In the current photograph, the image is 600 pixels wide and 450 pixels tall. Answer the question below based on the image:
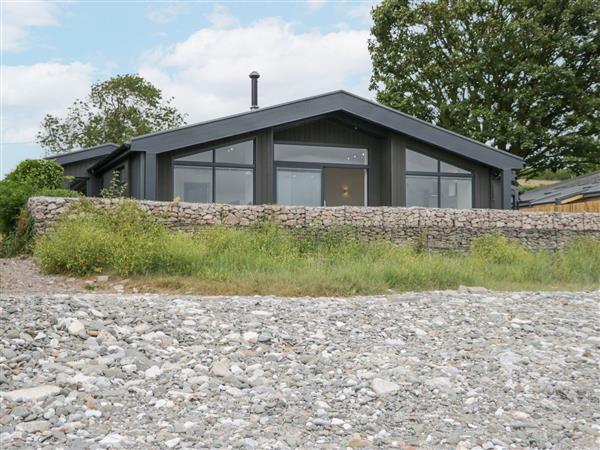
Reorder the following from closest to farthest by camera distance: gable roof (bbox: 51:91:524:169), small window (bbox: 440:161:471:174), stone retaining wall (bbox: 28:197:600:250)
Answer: stone retaining wall (bbox: 28:197:600:250) → gable roof (bbox: 51:91:524:169) → small window (bbox: 440:161:471:174)

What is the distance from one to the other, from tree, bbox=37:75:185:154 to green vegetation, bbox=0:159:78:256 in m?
14.3

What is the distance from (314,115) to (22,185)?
701cm

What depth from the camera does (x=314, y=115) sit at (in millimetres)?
14664

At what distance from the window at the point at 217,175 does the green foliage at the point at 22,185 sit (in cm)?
277

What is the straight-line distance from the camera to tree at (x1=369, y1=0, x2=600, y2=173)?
22.0 metres

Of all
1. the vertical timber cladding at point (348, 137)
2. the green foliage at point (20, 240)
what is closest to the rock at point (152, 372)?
the green foliage at point (20, 240)

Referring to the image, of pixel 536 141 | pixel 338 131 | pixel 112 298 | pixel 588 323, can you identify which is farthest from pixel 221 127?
pixel 536 141

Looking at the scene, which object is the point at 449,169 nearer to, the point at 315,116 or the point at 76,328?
the point at 315,116

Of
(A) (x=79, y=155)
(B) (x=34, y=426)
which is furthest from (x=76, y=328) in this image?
(A) (x=79, y=155)

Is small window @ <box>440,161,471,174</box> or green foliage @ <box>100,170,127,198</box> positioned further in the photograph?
small window @ <box>440,161,471,174</box>

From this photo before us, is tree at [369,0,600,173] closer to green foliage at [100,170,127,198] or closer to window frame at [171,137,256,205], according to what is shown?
window frame at [171,137,256,205]

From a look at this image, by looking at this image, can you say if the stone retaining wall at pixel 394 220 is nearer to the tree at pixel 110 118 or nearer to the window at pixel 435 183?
the window at pixel 435 183

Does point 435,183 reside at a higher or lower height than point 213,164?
lower

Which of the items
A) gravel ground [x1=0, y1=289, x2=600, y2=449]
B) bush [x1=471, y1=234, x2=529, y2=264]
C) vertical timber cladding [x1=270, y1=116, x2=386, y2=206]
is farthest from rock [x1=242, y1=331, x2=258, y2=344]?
vertical timber cladding [x1=270, y1=116, x2=386, y2=206]
